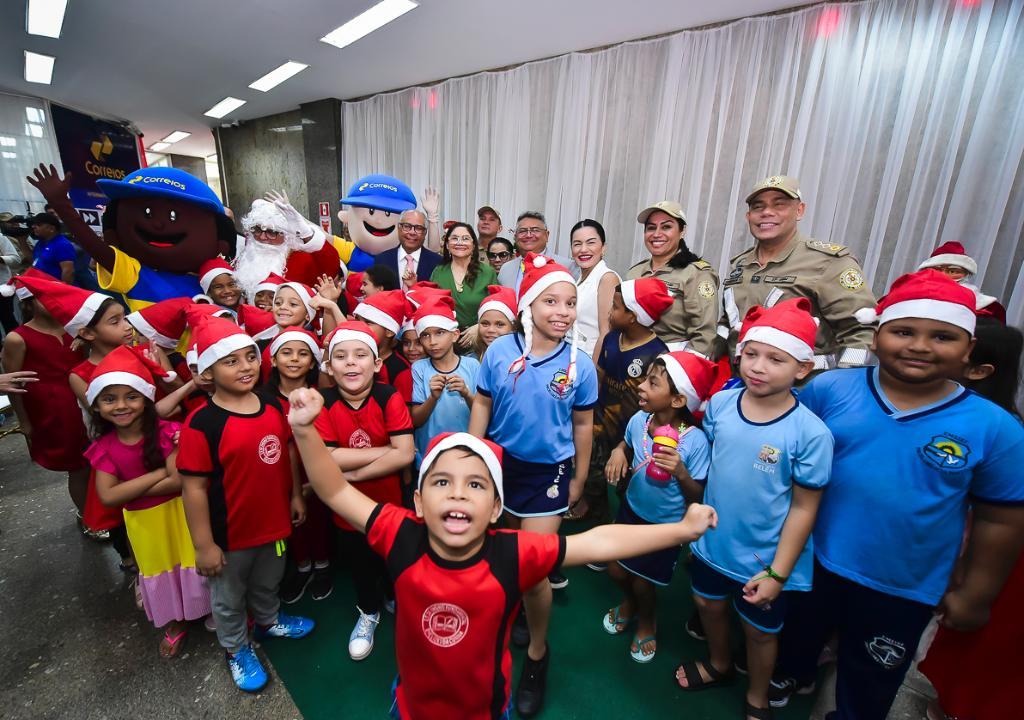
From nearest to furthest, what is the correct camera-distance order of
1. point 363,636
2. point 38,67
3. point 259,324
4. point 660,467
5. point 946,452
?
point 946,452
point 660,467
point 363,636
point 259,324
point 38,67

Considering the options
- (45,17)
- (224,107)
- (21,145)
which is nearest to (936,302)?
(45,17)

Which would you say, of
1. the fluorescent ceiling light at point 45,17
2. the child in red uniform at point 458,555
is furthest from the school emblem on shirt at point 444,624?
the fluorescent ceiling light at point 45,17

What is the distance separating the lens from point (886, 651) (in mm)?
1431

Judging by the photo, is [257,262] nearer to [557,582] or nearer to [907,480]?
[557,582]

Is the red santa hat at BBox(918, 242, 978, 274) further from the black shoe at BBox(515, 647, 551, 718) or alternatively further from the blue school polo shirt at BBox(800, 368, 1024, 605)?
the black shoe at BBox(515, 647, 551, 718)

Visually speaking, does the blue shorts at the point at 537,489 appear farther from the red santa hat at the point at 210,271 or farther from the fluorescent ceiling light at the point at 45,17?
the fluorescent ceiling light at the point at 45,17

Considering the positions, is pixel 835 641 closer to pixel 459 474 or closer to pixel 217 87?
pixel 459 474

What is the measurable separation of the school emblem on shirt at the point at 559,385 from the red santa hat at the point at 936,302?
3.58 feet

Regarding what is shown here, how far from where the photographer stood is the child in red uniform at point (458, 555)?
116cm

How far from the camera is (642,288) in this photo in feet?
7.32

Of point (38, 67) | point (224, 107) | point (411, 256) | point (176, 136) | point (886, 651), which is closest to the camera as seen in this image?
point (886, 651)

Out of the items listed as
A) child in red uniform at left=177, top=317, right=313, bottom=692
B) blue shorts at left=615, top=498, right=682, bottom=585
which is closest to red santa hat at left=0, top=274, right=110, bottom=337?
child in red uniform at left=177, top=317, right=313, bottom=692

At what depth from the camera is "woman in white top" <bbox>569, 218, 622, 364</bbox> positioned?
2.92 metres

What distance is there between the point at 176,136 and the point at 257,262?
11.0 meters
